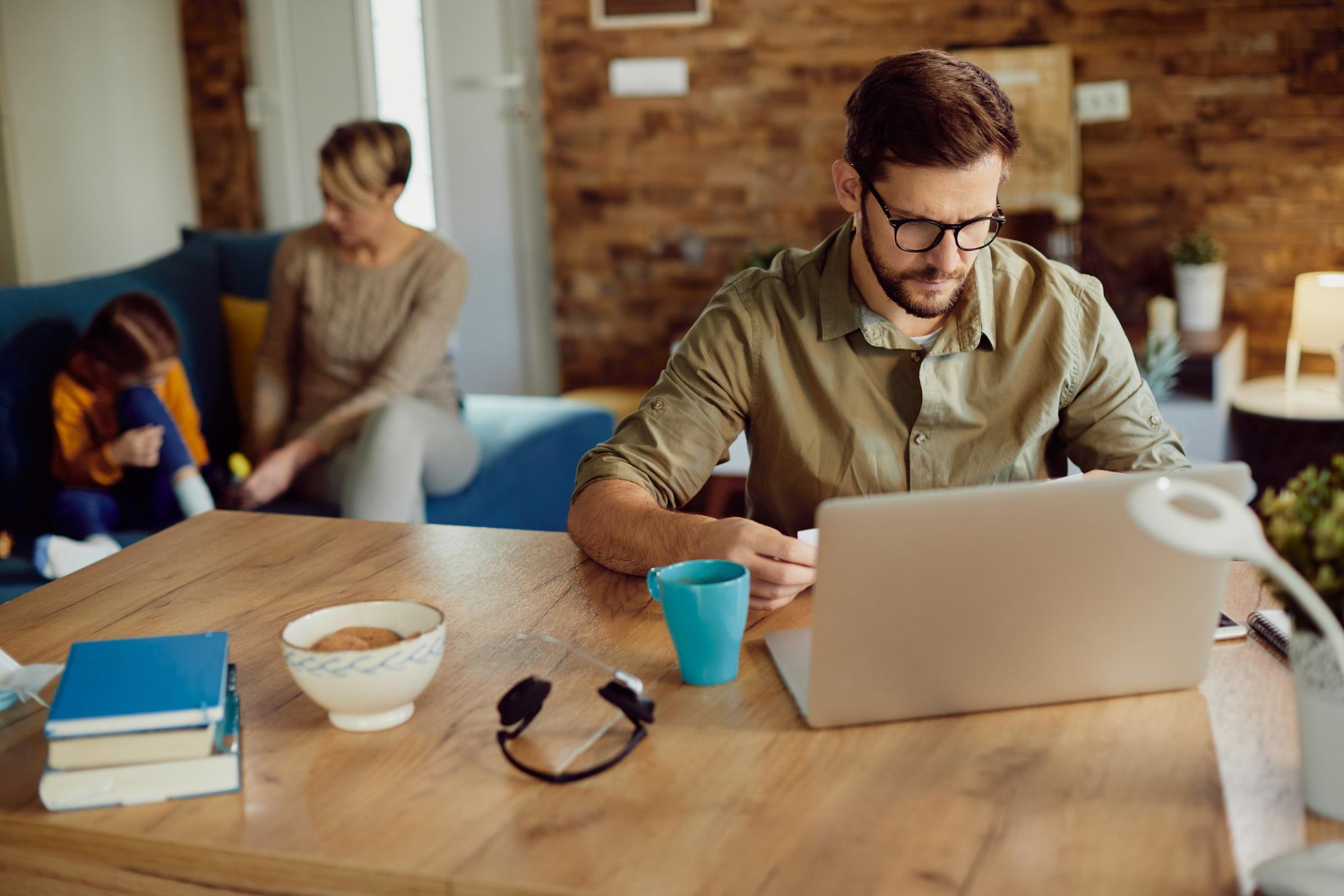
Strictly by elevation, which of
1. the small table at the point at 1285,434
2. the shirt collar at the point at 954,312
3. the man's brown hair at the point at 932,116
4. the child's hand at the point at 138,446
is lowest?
the small table at the point at 1285,434

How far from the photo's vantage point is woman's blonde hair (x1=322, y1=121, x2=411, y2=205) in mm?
2777

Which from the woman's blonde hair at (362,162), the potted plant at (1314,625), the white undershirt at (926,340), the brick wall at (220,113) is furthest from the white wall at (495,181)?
the potted plant at (1314,625)

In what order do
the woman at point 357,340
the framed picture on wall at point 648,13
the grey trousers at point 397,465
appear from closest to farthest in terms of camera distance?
the grey trousers at point 397,465 → the woman at point 357,340 → the framed picture on wall at point 648,13

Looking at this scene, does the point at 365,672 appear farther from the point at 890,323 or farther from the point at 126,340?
the point at 126,340

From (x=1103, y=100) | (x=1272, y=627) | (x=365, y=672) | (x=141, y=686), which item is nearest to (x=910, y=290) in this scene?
(x=1272, y=627)

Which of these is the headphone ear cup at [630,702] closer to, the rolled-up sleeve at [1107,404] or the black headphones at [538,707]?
the black headphones at [538,707]

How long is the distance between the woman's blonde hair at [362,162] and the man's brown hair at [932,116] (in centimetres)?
156

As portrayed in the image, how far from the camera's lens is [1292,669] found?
0.88 m

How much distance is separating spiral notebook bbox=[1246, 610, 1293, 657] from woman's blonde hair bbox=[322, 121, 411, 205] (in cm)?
213

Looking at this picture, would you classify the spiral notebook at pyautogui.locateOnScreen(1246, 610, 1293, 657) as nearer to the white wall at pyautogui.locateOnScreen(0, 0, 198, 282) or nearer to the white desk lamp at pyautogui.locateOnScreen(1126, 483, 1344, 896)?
the white desk lamp at pyautogui.locateOnScreen(1126, 483, 1344, 896)

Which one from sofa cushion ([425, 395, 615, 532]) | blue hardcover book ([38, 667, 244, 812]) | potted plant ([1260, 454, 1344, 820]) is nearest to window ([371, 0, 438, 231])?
sofa cushion ([425, 395, 615, 532])

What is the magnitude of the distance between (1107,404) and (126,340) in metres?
2.00

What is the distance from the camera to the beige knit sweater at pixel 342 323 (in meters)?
2.88

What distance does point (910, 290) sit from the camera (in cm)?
151
